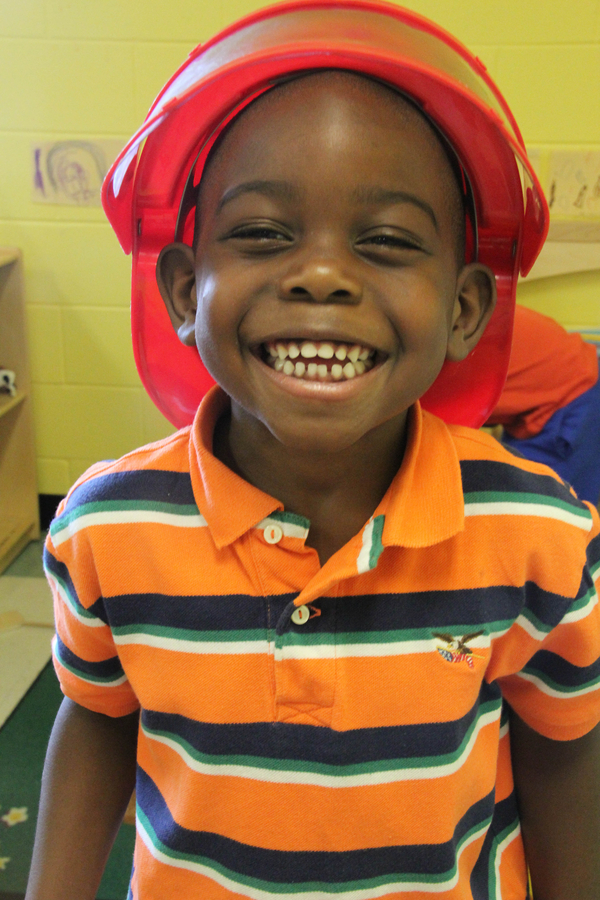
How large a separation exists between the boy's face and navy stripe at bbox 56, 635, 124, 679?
28 centimetres

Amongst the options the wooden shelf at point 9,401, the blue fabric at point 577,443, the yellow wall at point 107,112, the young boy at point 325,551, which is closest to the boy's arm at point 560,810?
the young boy at point 325,551

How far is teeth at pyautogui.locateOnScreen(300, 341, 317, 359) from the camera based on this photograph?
0.52 metres

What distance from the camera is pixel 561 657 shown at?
632mm

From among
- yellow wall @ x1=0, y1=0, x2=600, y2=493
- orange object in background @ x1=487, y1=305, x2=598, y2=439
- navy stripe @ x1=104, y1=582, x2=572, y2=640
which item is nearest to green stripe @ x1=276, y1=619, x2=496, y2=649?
navy stripe @ x1=104, y1=582, x2=572, y2=640

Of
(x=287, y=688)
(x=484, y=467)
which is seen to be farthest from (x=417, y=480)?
(x=287, y=688)

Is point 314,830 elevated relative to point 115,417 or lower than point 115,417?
elevated

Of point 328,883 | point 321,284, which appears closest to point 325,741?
point 328,883

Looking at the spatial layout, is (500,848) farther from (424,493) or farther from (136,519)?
(136,519)

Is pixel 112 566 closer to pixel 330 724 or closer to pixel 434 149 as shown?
pixel 330 724

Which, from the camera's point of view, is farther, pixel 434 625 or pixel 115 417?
pixel 115 417

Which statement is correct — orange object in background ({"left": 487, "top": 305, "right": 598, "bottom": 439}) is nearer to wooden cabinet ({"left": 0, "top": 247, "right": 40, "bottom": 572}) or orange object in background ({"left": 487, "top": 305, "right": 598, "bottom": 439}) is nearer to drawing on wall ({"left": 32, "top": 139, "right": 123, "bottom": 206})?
drawing on wall ({"left": 32, "top": 139, "right": 123, "bottom": 206})

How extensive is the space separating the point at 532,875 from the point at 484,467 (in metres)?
0.42

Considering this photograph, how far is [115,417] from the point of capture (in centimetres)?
235

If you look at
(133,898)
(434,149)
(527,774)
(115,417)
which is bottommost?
(115,417)
